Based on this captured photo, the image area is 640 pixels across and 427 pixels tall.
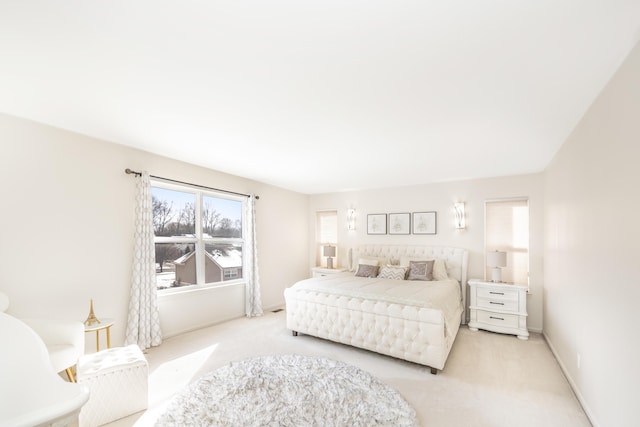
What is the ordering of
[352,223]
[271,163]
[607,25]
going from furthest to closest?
[352,223] < [271,163] < [607,25]

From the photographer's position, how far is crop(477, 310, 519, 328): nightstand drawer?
12.8 ft

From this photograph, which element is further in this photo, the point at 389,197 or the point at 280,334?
the point at 389,197

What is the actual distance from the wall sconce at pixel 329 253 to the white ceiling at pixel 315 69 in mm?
3062

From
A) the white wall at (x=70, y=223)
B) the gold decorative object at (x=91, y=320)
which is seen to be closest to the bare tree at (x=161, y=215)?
the white wall at (x=70, y=223)

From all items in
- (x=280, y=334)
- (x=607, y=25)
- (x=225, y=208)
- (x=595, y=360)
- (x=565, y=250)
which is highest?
(x=607, y=25)

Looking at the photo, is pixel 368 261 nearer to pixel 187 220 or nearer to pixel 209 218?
pixel 209 218

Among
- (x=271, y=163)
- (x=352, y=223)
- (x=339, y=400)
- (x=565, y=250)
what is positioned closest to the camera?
(x=339, y=400)

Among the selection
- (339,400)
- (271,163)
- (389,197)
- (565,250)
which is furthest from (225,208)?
(565,250)

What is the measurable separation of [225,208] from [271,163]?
1419 mm

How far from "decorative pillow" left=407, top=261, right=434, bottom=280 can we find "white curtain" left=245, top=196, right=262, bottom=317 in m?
2.64

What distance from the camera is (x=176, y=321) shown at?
3.88m

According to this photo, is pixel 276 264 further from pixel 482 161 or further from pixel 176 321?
pixel 482 161

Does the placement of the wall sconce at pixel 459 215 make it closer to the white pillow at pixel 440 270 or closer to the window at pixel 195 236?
the white pillow at pixel 440 270

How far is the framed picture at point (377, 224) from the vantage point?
5.50m
